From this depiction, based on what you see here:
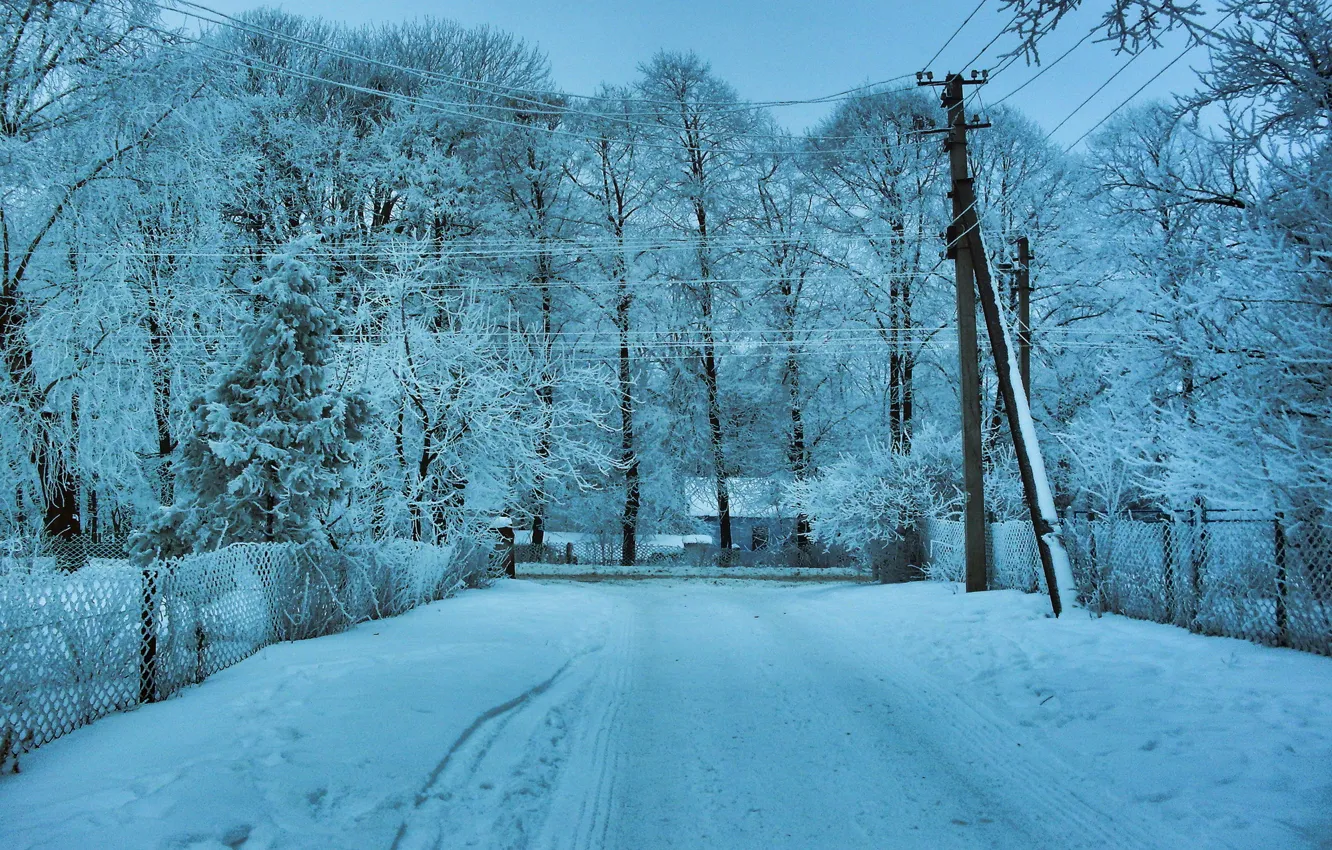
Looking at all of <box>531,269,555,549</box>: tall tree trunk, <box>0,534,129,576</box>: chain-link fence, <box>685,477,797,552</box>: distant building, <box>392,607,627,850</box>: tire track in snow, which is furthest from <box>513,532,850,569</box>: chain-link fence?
<box>392,607,627,850</box>: tire track in snow

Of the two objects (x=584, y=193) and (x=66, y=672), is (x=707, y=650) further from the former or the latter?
(x=584, y=193)

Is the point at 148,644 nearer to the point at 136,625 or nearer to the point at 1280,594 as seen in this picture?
the point at 136,625

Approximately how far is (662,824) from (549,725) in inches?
79.7

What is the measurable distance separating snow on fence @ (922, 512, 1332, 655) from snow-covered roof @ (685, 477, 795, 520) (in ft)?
46.6

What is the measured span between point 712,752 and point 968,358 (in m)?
9.10

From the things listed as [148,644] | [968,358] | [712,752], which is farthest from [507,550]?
[712,752]

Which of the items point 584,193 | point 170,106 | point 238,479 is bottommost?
point 238,479

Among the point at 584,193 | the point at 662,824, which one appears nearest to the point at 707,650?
the point at 662,824

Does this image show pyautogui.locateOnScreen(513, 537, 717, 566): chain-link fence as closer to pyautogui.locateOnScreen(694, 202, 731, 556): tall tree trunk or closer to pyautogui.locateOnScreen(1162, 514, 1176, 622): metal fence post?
pyautogui.locateOnScreen(694, 202, 731, 556): tall tree trunk

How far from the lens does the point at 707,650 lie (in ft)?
31.9

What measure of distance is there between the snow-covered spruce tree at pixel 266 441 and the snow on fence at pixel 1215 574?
8989 millimetres

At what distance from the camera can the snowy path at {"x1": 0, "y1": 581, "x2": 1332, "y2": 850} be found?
4141 mm

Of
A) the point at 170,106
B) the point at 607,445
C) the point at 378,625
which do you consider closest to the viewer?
the point at 378,625

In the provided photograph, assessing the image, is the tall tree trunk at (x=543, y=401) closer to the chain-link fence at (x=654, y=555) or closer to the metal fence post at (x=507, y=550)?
the chain-link fence at (x=654, y=555)
